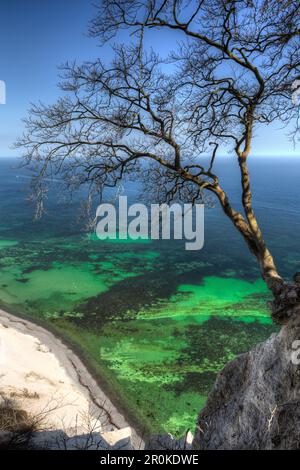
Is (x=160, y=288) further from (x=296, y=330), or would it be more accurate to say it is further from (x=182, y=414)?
(x=296, y=330)

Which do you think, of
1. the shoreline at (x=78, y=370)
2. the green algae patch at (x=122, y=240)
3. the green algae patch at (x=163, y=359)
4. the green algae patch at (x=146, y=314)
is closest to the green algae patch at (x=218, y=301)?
the green algae patch at (x=146, y=314)

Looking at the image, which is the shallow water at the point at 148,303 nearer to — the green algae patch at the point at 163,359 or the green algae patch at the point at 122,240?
the green algae patch at the point at 163,359

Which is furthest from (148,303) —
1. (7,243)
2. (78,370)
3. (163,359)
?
(7,243)

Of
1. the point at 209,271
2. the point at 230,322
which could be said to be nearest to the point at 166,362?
the point at 230,322

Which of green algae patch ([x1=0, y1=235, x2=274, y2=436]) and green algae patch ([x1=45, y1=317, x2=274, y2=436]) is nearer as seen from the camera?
green algae patch ([x1=45, y1=317, x2=274, y2=436])

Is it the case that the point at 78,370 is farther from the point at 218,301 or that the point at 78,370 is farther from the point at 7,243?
the point at 7,243

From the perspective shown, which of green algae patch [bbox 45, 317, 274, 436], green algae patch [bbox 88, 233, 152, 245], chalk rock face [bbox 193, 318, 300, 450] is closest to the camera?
chalk rock face [bbox 193, 318, 300, 450]

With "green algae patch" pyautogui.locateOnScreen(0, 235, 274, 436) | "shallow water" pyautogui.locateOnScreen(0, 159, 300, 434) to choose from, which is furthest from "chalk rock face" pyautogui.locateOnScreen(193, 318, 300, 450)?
"green algae patch" pyautogui.locateOnScreen(0, 235, 274, 436)

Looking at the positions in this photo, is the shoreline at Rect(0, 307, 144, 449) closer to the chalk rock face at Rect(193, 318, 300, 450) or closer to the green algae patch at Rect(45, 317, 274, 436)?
the green algae patch at Rect(45, 317, 274, 436)
